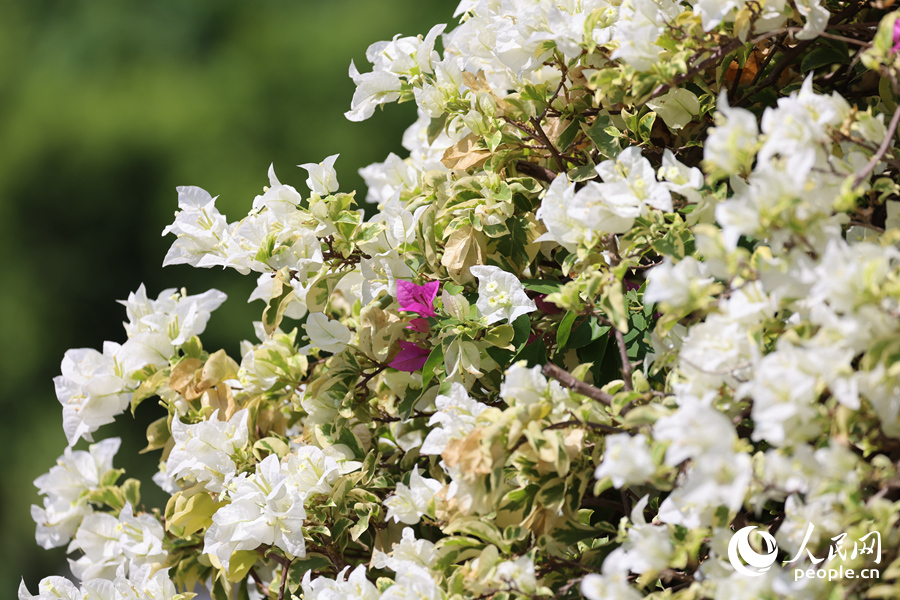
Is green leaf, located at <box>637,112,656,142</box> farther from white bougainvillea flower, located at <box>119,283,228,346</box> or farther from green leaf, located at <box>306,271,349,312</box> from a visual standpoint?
white bougainvillea flower, located at <box>119,283,228,346</box>

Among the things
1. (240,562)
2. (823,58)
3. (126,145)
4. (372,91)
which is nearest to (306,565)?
(240,562)

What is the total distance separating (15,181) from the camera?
12.2 ft

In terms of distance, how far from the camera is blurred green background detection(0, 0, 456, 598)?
3420mm

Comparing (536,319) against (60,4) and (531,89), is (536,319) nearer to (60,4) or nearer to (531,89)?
(531,89)

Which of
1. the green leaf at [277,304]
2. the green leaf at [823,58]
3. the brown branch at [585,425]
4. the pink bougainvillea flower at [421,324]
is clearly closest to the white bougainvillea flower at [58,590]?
the green leaf at [277,304]

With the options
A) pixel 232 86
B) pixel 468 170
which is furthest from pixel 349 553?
pixel 232 86

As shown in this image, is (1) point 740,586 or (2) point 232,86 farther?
(2) point 232,86

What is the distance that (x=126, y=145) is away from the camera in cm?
361

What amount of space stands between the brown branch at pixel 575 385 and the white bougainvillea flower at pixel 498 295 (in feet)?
0.40

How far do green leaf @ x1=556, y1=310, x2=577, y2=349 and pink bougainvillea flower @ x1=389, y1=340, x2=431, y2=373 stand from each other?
0.15 m

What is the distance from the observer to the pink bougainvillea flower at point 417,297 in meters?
0.72

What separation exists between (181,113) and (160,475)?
2.93 m

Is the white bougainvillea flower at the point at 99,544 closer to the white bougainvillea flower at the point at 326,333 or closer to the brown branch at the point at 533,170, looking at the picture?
the white bougainvillea flower at the point at 326,333

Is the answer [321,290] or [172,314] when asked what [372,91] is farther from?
[172,314]
